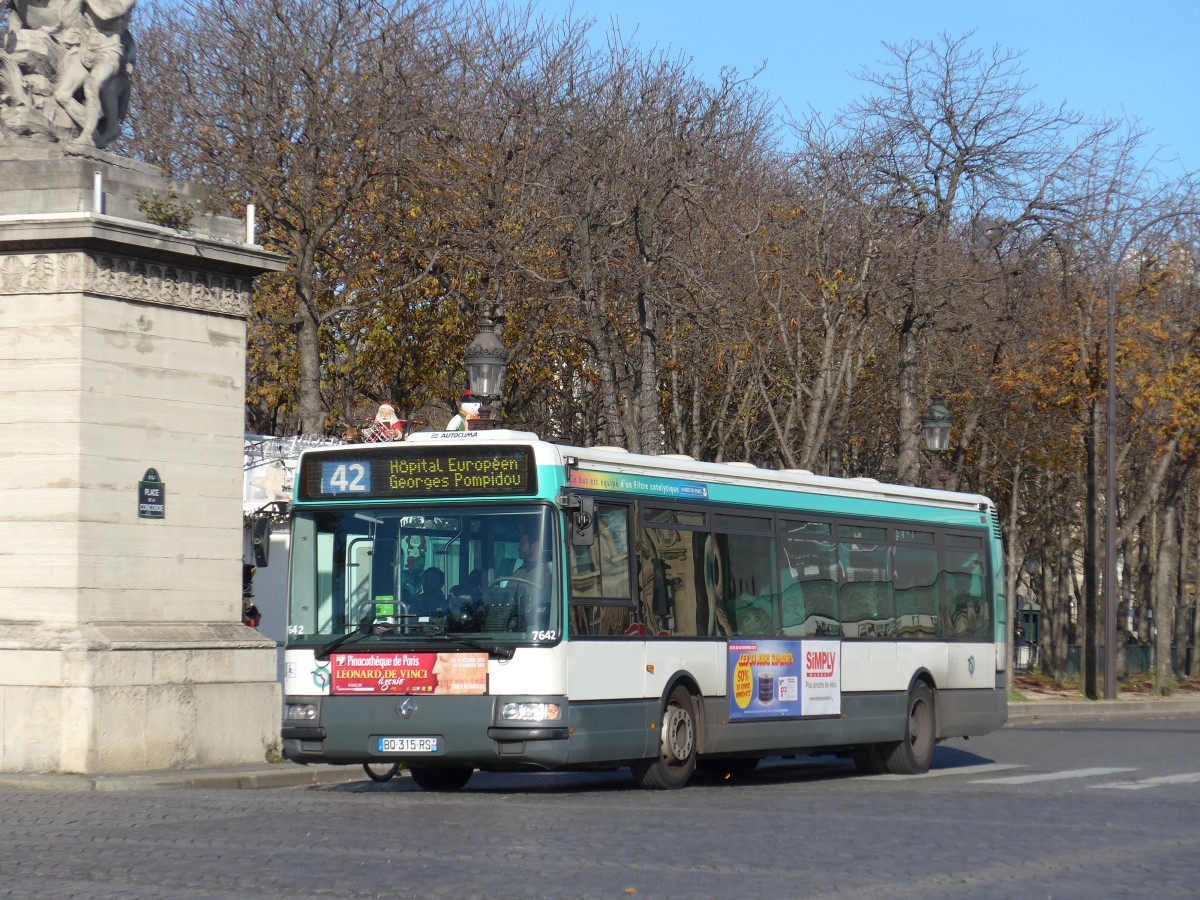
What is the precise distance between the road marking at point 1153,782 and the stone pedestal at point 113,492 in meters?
8.02

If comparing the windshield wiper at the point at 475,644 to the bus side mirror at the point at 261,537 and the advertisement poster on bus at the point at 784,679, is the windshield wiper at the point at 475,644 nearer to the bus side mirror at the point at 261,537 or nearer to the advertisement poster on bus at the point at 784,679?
the bus side mirror at the point at 261,537

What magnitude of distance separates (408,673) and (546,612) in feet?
4.09

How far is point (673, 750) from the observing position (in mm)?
16734

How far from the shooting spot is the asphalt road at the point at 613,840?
10.0 m

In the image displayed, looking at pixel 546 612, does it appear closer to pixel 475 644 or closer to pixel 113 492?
pixel 475 644

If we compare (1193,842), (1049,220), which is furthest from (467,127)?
(1193,842)

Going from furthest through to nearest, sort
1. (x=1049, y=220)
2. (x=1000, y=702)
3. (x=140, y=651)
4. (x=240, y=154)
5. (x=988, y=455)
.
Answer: (x=988, y=455) → (x=1049, y=220) → (x=240, y=154) → (x=1000, y=702) → (x=140, y=651)

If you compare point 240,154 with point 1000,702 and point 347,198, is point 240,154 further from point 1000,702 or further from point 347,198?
point 1000,702

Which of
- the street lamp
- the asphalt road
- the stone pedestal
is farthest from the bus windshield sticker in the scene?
the street lamp

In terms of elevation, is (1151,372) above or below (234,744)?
above

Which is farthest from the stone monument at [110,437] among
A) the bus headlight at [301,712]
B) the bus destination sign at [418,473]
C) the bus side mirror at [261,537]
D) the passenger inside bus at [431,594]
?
the passenger inside bus at [431,594]

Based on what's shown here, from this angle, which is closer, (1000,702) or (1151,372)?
(1000,702)

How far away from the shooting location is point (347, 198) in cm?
3212

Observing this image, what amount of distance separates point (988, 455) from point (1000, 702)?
26470 millimetres
